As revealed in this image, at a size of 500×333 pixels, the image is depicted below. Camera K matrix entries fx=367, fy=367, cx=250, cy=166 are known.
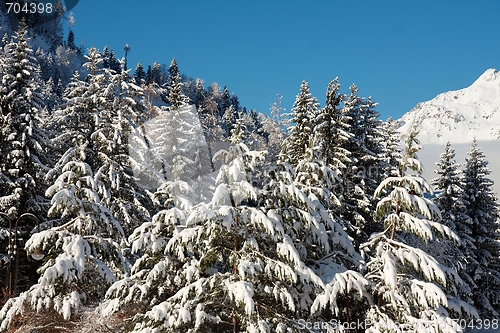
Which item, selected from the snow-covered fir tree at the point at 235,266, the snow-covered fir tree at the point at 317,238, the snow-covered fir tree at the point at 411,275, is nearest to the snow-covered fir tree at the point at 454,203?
the snow-covered fir tree at the point at 317,238

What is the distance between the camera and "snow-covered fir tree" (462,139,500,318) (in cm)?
2455

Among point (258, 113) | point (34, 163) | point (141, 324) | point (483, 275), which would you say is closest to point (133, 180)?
point (34, 163)

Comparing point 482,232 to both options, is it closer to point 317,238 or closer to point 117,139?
point 317,238

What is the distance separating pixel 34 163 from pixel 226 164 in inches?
552

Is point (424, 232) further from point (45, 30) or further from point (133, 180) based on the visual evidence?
point (45, 30)

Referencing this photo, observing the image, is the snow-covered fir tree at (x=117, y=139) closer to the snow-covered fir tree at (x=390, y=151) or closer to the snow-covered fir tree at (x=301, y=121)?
the snow-covered fir tree at (x=301, y=121)

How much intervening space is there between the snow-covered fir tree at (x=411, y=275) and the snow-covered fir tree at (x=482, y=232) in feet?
65.5

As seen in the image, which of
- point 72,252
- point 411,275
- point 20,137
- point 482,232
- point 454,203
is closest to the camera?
point 411,275

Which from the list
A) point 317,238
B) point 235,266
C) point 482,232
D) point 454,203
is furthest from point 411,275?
point 482,232

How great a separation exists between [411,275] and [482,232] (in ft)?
72.1

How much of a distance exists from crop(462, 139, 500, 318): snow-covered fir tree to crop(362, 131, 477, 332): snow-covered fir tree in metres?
20.0

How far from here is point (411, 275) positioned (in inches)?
299

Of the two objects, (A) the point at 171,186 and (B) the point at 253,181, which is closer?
(B) the point at 253,181

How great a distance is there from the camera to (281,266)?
7.16 m
